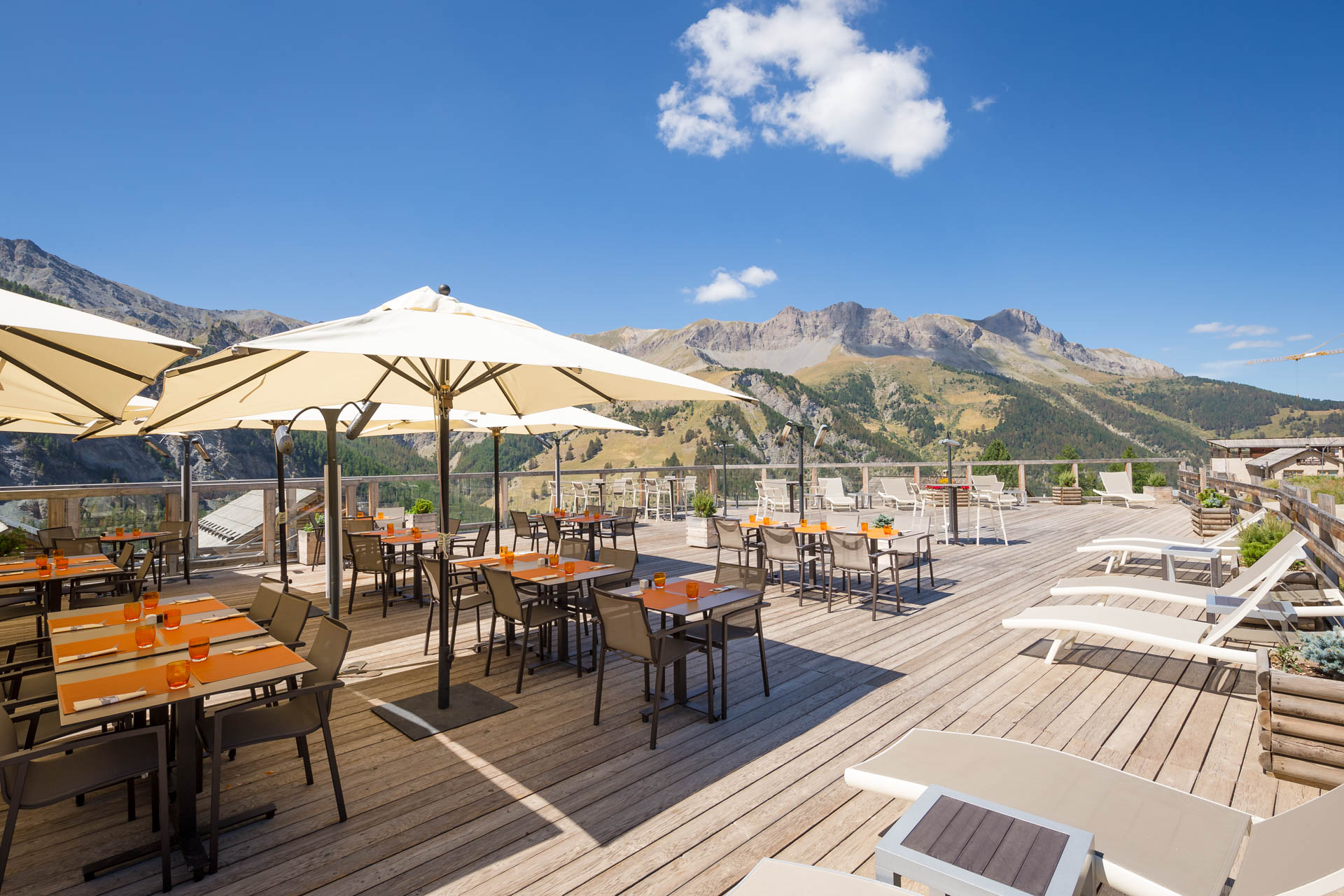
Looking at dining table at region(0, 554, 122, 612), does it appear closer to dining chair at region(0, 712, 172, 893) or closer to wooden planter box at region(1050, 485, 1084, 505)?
dining chair at region(0, 712, 172, 893)

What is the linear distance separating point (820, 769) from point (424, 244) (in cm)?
7918

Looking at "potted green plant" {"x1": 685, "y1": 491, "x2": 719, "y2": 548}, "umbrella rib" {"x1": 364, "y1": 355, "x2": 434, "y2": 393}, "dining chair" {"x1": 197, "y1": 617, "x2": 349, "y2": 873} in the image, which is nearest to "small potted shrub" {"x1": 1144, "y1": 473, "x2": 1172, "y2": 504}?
"potted green plant" {"x1": 685, "y1": 491, "x2": 719, "y2": 548}

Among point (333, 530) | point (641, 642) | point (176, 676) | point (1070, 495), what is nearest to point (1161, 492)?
point (1070, 495)

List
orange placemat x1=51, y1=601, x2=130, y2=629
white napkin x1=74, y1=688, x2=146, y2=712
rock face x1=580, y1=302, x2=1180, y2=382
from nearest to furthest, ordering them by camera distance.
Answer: white napkin x1=74, y1=688, x2=146, y2=712 → orange placemat x1=51, y1=601, x2=130, y2=629 → rock face x1=580, y1=302, x2=1180, y2=382

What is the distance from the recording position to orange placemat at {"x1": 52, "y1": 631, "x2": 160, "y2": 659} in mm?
2605

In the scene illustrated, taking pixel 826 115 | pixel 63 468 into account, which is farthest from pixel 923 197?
pixel 63 468

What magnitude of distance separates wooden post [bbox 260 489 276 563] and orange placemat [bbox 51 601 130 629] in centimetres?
582

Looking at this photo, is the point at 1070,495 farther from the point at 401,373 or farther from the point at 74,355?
the point at 74,355

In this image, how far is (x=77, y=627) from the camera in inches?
Answer: 119

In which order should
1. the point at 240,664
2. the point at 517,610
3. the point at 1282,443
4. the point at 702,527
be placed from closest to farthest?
the point at 240,664 → the point at 517,610 → the point at 702,527 → the point at 1282,443

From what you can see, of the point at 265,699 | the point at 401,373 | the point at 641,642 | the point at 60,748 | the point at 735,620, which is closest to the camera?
the point at 60,748

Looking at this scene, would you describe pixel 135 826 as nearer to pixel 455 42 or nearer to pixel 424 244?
pixel 455 42

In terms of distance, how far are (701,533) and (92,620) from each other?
775 centimetres

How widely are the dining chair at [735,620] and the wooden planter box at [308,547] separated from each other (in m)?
6.66
